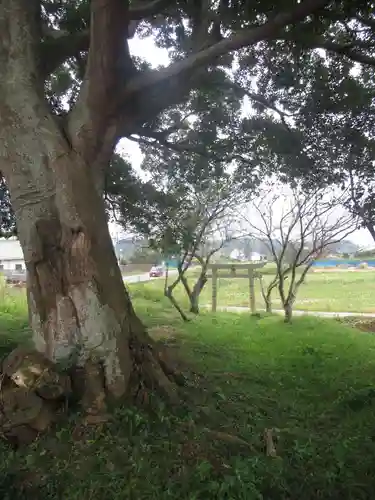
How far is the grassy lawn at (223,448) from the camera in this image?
2648mm

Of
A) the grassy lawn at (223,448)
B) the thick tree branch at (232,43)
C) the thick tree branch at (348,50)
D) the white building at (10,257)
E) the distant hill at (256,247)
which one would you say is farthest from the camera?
the white building at (10,257)

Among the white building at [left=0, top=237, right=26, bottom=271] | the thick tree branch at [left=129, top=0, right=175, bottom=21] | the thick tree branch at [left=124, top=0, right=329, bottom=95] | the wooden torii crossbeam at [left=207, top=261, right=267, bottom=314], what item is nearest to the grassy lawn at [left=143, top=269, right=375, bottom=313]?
the wooden torii crossbeam at [left=207, top=261, right=267, bottom=314]

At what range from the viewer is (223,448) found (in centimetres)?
311

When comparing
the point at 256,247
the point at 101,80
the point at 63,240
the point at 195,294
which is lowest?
the point at 195,294

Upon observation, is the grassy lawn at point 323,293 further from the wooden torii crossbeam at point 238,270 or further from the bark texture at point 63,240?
the bark texture at point 63,240

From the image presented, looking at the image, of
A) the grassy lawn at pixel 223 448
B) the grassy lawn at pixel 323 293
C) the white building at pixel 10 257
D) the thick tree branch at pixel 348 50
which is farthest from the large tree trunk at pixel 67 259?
the white building at pixel 10 257

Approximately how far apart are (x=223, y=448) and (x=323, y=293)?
→ 14572 millimetres

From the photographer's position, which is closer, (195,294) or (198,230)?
(198,230)

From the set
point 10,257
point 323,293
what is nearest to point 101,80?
point 323,293

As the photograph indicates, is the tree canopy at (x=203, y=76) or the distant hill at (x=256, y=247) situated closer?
the tree canopy at (x=203, y=76)

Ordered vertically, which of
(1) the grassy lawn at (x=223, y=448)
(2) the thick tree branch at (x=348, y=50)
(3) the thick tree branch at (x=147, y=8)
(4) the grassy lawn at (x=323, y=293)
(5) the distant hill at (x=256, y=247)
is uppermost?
(3) the thick tree branch at (x=147, y=8)

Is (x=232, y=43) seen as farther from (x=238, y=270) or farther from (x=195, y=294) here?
(x=238, y=270)

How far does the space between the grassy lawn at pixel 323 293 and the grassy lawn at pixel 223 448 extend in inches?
365

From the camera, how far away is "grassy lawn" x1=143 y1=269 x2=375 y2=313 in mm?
15148
